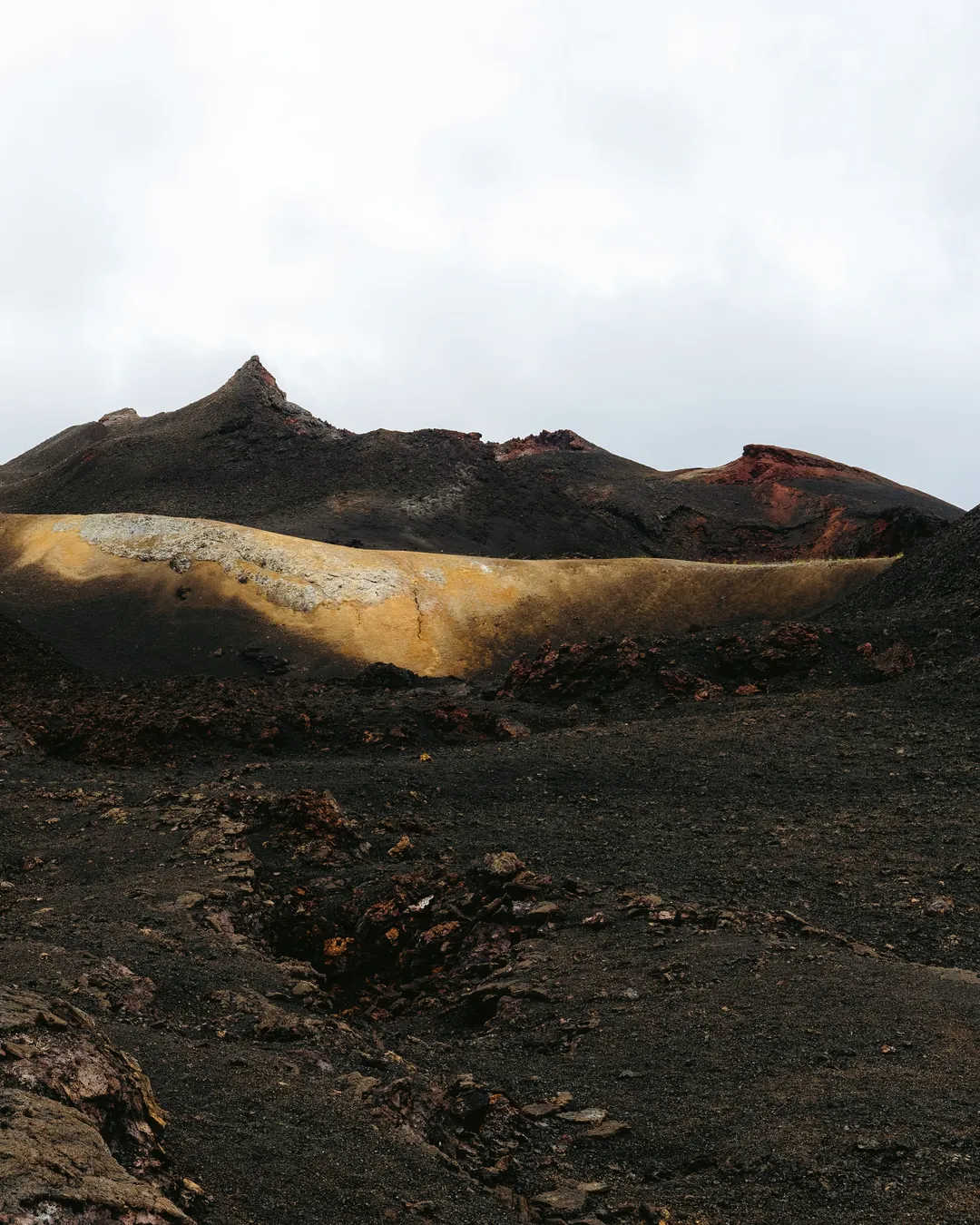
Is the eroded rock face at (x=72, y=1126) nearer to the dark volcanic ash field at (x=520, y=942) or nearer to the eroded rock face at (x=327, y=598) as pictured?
the dark volcanic ash field at (x=520, y=942)

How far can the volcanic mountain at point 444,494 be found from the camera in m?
47.0

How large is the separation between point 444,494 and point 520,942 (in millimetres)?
40134

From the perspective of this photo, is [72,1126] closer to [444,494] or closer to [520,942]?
[520,942]

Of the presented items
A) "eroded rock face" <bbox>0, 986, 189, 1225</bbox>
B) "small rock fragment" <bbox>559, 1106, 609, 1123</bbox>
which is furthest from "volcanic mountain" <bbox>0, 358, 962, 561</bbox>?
"eroded rock face" <bbox>0, 986, 189, 1225</bbox>

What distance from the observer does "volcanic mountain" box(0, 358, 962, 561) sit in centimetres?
4700

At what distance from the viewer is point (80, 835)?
15766 mm

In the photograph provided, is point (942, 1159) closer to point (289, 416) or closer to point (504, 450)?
point (289, 416)

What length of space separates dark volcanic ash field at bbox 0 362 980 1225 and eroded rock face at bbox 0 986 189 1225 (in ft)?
0.07

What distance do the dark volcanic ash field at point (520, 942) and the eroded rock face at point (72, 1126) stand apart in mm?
21

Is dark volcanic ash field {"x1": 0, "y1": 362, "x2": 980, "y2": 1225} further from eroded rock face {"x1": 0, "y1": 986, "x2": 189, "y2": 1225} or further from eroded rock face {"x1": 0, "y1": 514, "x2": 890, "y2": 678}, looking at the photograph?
eroded rock face {"x1": 0, "y1": 514, "x2": 890, "y2": 678}

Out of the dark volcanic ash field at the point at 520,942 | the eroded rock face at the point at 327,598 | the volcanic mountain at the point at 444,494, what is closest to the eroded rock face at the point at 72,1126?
the dark volcanic ash field at the point at 520,942

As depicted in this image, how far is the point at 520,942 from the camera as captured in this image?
11.6 m

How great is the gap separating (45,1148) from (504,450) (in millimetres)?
68978

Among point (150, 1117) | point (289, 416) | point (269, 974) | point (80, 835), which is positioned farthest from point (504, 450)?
point (150, 1117)
